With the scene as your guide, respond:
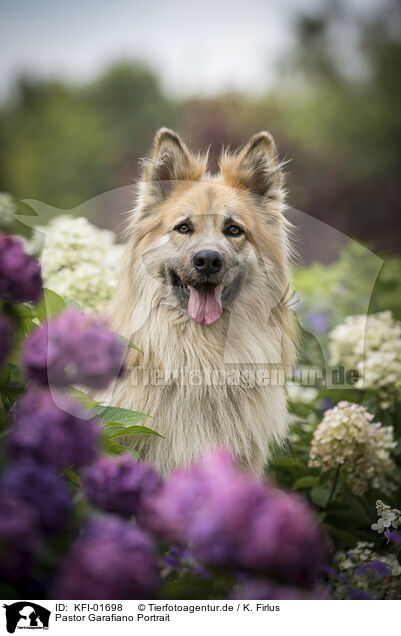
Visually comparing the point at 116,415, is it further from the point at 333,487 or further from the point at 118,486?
the point at 333,487

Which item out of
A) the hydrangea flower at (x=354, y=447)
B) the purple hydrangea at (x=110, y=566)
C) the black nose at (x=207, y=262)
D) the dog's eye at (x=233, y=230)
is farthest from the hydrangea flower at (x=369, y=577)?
the dog's eye at (x=233, y=230)

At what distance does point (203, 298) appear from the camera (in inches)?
Answer: 82.6

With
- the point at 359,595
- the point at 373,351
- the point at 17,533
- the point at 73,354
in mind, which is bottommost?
the point at 359,595

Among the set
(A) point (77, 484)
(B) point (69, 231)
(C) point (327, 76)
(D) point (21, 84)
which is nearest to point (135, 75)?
(D) point (21, 84)

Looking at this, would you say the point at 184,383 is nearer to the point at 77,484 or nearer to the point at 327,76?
the point at 77,484

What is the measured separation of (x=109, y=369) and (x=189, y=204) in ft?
4.12

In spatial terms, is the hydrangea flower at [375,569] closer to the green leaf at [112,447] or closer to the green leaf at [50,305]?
the green leaf at [112,447]

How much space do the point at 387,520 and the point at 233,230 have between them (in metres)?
1.09

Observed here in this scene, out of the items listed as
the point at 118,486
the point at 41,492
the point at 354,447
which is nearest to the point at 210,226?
the point at 354,447

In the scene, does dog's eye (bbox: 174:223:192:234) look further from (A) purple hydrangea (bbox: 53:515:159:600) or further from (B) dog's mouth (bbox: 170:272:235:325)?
(A) purple hydrangea (bbox: 53:515:159:600)

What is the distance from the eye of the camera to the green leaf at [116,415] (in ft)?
5.21

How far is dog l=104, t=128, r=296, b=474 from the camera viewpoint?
2.08m

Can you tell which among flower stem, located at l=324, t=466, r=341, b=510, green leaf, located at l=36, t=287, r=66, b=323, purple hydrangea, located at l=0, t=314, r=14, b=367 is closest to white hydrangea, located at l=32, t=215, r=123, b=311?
green leaf, located at l=36, t=287, r=66, b=323

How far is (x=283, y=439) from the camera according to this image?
2.35 meters
